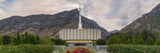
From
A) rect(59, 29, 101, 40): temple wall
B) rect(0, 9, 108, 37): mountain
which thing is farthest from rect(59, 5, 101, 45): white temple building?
rect(0, 9, 108, 37): mountain

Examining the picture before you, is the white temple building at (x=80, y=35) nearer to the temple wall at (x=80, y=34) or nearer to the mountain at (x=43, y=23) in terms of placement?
the temple wall at (x=80, y=34)

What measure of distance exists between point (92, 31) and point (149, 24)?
29458 millimetres

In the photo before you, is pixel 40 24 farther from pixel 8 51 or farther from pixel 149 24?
→ pixel 8 51

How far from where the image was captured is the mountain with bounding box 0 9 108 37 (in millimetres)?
120250

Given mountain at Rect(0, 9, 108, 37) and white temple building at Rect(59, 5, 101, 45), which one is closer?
white temple building at Rect(59, 5, 101, 45)

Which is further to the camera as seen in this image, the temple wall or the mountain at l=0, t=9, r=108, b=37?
the mountain at l=0, t=9, r=108, b=37

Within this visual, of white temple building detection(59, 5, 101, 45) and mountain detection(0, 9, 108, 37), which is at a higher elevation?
mountain detection(0, 9, 108, 37)

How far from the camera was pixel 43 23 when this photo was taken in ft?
428

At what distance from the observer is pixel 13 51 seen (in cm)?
688

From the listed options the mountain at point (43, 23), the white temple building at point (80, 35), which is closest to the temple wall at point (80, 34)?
the white temple building at point (80, 35)

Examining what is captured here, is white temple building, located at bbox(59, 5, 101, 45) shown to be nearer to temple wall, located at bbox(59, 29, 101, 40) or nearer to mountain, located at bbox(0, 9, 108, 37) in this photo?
temple wall, located at bbox(59, 29, 101, 40)

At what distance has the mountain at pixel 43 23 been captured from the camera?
4734 inches

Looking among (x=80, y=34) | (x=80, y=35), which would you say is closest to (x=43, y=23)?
(x=80, y=35)

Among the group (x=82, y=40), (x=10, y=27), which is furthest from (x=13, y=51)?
(x=10, y=27)
